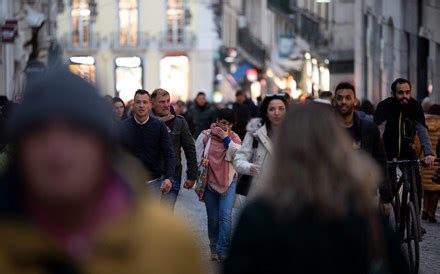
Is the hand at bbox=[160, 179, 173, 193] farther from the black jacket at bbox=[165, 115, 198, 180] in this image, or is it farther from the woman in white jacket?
the woman in white jacket

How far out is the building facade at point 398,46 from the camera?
30.9m

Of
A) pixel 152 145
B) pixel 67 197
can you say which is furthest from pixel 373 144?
pixel 67 197

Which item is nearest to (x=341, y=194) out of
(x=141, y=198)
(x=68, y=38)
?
(x=141, y=198)

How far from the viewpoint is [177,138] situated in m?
13.6

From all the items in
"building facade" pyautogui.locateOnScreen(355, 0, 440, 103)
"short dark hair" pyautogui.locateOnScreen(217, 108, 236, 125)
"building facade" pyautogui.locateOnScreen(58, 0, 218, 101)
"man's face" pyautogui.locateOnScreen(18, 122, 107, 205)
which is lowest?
"man's face" pyautogui.locateOnScreen(18, 122, 107, 205)

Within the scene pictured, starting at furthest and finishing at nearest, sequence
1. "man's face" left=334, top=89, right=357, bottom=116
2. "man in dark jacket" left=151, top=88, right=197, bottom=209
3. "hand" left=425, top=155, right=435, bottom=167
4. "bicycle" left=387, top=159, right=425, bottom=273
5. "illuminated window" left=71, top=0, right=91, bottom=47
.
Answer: "illuminated window" left=71, top=0, right=91, bottom=47, "man in dark jacket" left=151, top=88, right=197, bottom=209, "hand" left=425, top=155, right=435, bottom=167, "bicycle" left=387, top=159, right=425, bottom=273, "man's face" left=334, top=89, right=357, bottom=116

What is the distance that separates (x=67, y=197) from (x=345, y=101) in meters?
7.25

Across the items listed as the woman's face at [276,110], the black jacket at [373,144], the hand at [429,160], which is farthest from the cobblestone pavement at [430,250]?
the woman's face at [276,110]

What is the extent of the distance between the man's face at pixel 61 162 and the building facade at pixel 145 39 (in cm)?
7338

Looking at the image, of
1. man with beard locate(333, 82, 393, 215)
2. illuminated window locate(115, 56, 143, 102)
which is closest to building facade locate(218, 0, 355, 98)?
illuminated window locate(115, 56, 143, 102)

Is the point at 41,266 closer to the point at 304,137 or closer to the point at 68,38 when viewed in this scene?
the point at 304,137

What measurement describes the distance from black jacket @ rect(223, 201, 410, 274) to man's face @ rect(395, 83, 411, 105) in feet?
30.1

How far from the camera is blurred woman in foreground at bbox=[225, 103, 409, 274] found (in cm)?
415

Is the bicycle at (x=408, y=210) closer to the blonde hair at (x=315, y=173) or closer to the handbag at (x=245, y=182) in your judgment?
the handbag at (x=245, y=182)
